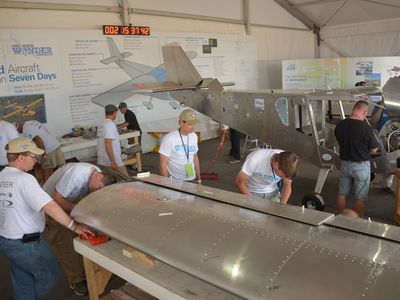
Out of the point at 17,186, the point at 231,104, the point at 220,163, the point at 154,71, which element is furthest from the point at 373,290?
the point at 154,71

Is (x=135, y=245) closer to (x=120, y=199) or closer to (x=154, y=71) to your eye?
(x=120, y=199)

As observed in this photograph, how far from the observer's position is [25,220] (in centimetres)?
280

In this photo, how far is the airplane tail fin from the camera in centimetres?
796

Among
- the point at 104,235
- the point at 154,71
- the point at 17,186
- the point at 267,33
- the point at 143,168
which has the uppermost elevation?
the point at 267,33

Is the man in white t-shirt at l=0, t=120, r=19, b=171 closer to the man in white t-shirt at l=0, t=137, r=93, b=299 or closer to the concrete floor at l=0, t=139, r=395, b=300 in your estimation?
the concrete floor at l=0, t=139, r=395, b=300

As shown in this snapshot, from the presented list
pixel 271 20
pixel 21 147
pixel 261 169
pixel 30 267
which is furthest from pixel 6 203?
pixel 271 20

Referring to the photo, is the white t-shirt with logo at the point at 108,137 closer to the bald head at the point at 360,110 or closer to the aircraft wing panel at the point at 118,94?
the bald head at the point at 360,110

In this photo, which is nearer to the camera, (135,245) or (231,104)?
(135,245)

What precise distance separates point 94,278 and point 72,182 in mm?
855

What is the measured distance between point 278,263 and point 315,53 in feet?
50.3

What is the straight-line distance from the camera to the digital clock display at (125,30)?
28.7 feet

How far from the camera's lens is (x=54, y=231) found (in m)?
3.49

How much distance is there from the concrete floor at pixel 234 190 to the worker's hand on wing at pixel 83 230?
44.4 inches

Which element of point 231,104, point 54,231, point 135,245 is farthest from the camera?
point 231,104
